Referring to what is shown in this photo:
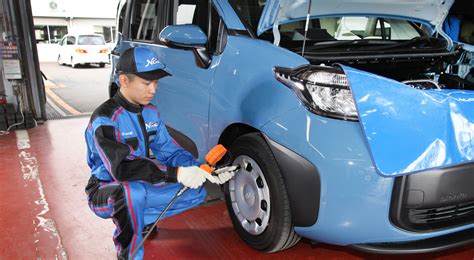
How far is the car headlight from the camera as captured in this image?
5.10 feet

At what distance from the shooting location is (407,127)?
1.45m

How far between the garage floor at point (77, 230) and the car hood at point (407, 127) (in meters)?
0.92

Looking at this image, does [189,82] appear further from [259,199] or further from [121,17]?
[121,17]

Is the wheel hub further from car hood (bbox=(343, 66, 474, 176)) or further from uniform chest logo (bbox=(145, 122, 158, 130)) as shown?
car hood (bbox=(343, 66, 474, 176))

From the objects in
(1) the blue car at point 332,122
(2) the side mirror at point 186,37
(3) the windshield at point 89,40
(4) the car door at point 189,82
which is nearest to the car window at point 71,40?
(3) the windshield at point 89,40

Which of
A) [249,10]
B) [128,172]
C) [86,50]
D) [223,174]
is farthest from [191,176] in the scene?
[86,50]

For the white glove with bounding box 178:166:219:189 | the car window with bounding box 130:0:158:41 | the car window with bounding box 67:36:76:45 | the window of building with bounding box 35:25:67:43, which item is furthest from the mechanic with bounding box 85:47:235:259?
the window of building with bounding box 35:25:67:43

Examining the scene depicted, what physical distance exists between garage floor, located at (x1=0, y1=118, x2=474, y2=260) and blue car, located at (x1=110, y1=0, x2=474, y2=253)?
0.78 feet

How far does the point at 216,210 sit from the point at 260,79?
122 centimetres

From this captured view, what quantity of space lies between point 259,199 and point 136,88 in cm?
83

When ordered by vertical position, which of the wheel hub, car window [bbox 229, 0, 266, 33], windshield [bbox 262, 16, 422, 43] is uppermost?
car window [bbox 229, 0, 266, 33]

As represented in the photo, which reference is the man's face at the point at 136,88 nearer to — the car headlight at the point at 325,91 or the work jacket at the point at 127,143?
the work jacket at the point at 127,143

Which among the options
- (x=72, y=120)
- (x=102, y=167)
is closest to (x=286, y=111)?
(x=102, y=167)

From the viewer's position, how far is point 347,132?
153 cm
